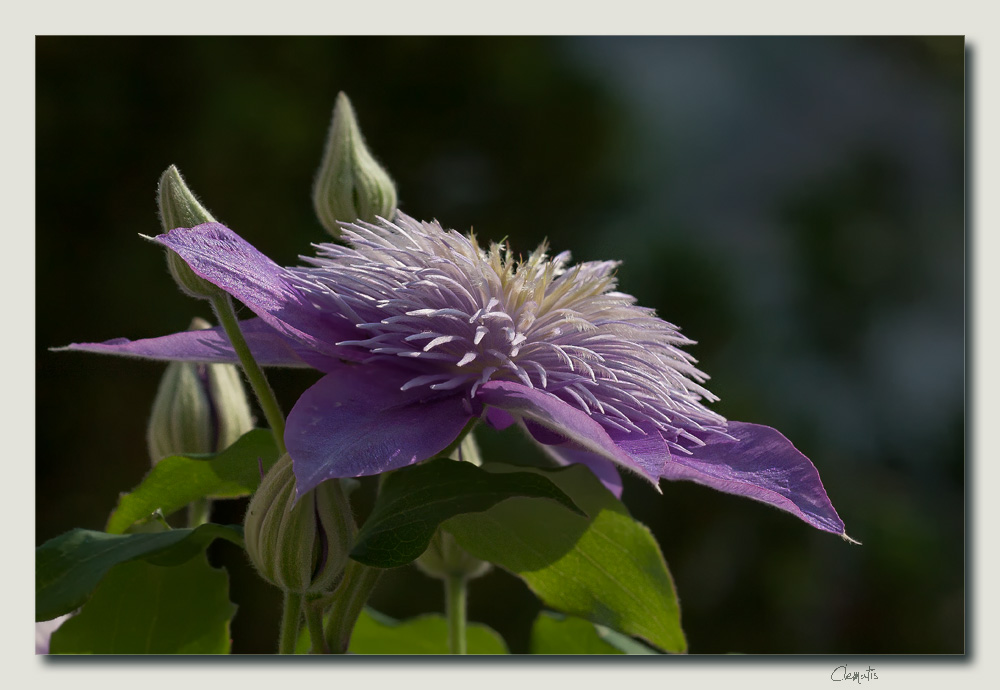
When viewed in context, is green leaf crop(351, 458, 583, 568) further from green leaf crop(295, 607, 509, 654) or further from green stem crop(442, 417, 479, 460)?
green leaf crop(295, 607, 509, 654)

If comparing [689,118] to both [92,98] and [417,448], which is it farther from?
[417,448]

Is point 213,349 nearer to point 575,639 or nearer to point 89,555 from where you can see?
point 89,555

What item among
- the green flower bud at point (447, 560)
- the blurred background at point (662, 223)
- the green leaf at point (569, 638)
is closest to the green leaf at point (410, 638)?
the green leaf at point (569, 638)

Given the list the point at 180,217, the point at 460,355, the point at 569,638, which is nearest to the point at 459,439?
the point at 460,355

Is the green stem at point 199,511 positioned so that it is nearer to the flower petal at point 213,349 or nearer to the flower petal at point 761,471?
the flower petal at point 213,349

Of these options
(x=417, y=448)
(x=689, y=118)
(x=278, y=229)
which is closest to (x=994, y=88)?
(x=689, y=118)

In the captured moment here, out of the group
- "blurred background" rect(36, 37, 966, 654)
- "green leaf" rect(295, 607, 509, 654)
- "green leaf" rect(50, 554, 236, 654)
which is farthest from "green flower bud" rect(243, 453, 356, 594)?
"blurred background" rect(36, 37, 966, 654)
